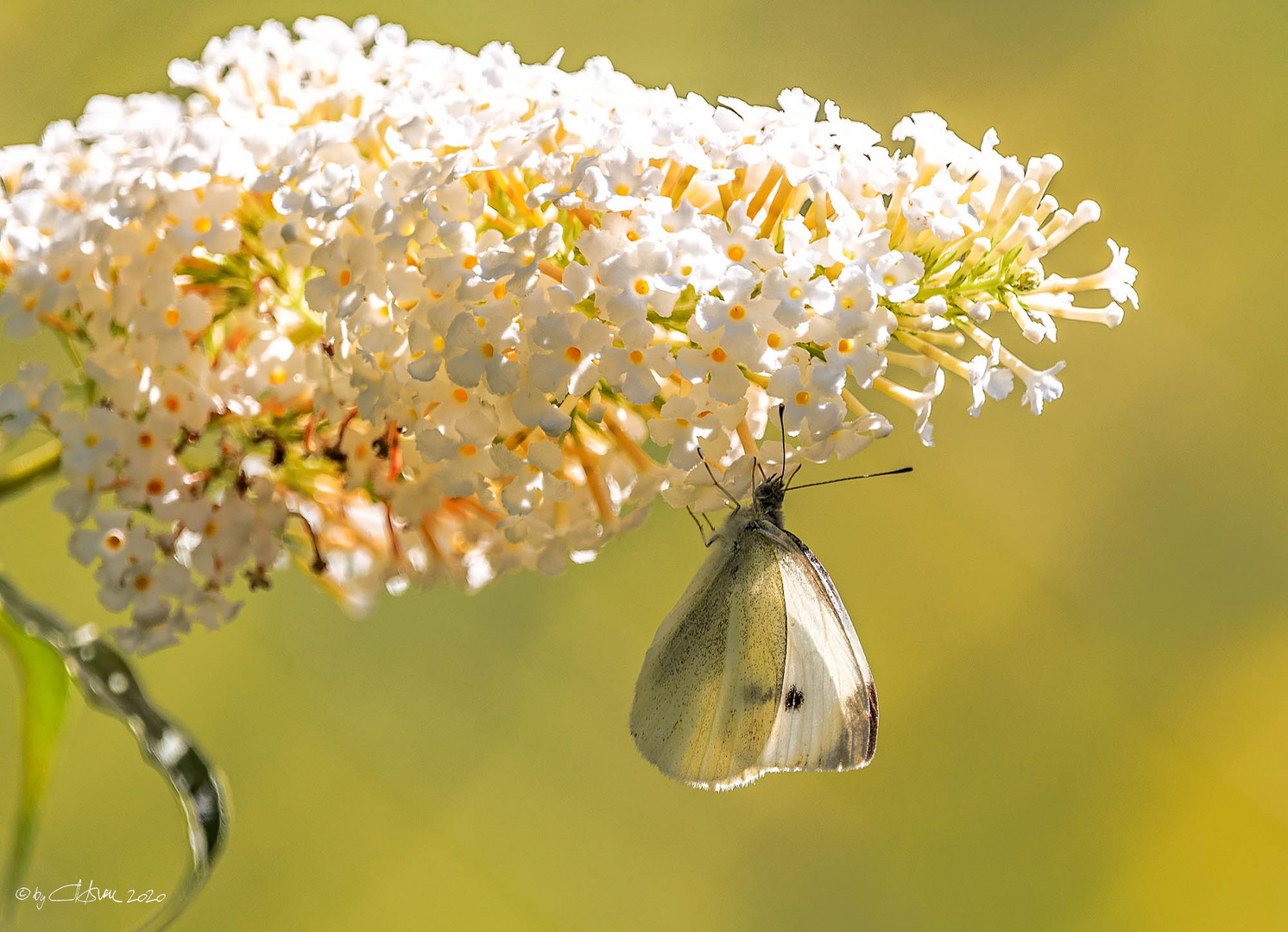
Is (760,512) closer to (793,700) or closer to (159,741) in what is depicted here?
(793,700)

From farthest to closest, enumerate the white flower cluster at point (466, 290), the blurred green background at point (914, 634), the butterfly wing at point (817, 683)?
1. the blurred green background at point (914, 634)
2. the butterfly wing at point (817, 683)
3. the white flower cluster at point (466, 290)

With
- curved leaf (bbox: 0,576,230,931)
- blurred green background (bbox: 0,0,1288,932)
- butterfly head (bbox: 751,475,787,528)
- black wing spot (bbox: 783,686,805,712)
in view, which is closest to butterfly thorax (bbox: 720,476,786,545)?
butterfly head (bbox: 751,475,787,528)

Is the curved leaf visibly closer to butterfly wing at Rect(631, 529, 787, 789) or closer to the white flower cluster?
the white flower cluster

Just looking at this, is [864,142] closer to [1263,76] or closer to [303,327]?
[303,327]

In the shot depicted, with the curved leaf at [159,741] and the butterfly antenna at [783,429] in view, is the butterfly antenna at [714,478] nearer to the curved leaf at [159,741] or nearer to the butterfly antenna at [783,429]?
the butterfly antenna at [783,429]

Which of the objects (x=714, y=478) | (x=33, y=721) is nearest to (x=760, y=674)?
(x=714, y=478)

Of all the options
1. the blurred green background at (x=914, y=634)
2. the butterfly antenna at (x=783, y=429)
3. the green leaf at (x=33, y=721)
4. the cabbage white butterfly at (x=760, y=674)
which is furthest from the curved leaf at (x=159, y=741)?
the blurred green background at (x=914, y=634)
